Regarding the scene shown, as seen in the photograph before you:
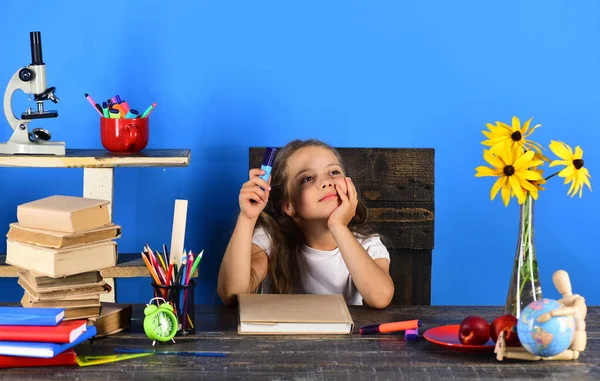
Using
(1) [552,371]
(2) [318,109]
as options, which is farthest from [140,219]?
(1) [552,371]

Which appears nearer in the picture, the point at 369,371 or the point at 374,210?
the point at 369,371

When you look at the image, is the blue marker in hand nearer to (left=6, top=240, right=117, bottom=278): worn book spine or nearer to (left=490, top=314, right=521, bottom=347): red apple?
(left=6, top=240, right=117, bottom=278): worn book spine

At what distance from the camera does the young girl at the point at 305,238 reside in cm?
179

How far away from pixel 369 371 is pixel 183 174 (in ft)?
4.02

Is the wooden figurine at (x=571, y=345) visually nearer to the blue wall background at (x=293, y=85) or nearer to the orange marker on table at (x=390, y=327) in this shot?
the orange marker on table at (x=390, y=327)

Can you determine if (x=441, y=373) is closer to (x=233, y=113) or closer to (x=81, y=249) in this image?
(x=81, y=249)

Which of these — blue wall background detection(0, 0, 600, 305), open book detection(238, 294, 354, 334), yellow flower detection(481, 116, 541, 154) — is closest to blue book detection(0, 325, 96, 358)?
open book detection(238, 294, 354, 334)

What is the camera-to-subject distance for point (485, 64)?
2.38 metres

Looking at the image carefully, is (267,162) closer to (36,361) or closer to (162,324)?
(162,324)

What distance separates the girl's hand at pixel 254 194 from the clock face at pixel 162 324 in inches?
15.7

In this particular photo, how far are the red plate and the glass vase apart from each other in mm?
82

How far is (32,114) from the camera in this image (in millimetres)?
1983

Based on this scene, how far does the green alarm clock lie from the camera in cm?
137

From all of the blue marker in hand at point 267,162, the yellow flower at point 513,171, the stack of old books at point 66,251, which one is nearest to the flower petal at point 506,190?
the yellow flower at point 513,171
